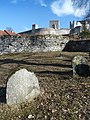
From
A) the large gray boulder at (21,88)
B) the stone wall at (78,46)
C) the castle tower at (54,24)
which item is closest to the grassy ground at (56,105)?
the large gray boulder at (21,88)

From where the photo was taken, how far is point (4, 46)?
83.4ft

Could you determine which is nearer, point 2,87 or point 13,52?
point 2,87

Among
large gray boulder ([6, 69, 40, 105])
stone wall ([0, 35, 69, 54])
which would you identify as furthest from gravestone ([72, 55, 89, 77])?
stone wall ([0, 35, 69, 54])

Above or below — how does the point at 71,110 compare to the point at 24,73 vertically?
below

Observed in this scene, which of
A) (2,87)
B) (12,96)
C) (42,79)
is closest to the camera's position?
(12,96)

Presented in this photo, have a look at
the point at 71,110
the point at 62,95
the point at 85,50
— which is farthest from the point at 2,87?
the point at 85,50

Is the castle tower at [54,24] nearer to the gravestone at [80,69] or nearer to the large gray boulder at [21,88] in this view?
the gravestone at [80,69]

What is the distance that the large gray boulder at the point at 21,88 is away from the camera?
7.90m

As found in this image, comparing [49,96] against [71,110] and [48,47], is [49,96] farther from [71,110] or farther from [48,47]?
[48,47]

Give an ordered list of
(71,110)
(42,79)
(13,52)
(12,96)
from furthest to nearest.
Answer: (13,52), (42,79), (12,96), (71,110)

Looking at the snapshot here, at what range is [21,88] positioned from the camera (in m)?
8.04

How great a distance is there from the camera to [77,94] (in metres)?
8.26

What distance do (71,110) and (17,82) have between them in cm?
188

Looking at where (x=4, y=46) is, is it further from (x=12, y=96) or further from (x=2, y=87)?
(x=12, y=96)
